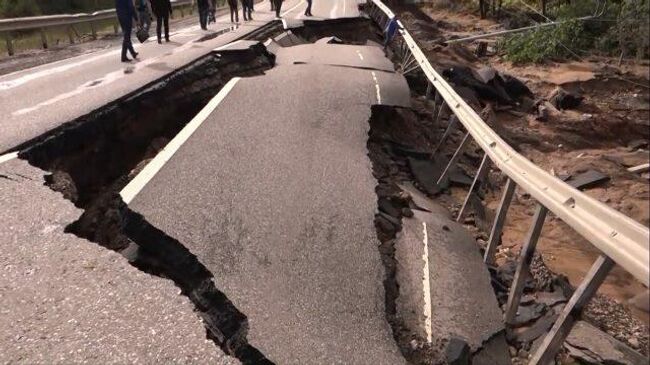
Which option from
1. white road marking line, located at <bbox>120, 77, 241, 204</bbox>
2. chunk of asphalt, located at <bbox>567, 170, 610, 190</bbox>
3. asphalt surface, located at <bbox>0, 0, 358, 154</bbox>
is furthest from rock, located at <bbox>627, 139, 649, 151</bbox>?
asphalt surface, located at <bbox>0, 0, 358, 154</bbox>

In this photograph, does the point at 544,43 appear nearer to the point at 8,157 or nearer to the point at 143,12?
the point at 143,12

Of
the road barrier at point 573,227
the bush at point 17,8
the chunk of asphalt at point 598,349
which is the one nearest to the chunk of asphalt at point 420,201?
the road barrier at point 573,227

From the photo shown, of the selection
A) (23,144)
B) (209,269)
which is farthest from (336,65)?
(209,269)

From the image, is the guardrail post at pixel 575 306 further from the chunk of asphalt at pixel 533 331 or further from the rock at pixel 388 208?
the rock at pixel 388 208

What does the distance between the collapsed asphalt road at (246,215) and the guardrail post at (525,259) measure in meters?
0.27

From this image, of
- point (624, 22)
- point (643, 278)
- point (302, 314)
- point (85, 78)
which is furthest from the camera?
point (85, 78)

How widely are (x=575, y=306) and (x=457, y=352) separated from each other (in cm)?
81

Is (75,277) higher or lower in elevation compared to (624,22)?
lower

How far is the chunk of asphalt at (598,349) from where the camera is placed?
11.5 feet

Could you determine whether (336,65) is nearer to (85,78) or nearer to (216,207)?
(85,78)

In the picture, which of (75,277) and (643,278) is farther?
(75,277)

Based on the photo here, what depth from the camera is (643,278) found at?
2117 mm

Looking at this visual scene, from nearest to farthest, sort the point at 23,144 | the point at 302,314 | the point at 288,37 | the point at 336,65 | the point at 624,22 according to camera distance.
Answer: the point at 302,314 → the point at 624,22 → the point at 23,144 → the point at 336,65 → the point at 288,37

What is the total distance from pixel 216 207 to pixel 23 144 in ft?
8.54
